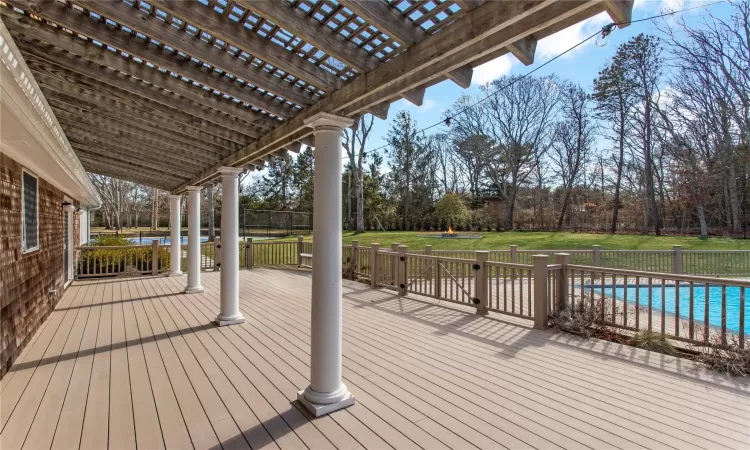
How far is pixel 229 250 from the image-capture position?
4961 millimetres

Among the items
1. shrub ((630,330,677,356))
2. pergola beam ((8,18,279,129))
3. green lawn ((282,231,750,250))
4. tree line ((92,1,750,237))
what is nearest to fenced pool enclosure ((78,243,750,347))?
shrub ((630,330,677,356))

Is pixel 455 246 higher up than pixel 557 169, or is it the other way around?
pixel 557 169

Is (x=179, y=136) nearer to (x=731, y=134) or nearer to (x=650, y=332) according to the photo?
(x=650, y=332)

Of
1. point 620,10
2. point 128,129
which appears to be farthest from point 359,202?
point 620,10

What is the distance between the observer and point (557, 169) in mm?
25734

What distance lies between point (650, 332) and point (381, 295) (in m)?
3.92

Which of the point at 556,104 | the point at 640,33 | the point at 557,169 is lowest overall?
the point at 557,169

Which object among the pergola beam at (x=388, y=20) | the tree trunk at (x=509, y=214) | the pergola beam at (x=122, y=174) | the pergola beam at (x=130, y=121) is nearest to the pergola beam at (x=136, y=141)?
the pergola beam at (x=130, y=121)

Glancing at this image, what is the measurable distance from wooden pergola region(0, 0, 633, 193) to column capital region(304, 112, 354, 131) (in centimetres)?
5

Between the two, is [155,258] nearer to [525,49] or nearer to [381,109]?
[381,109]

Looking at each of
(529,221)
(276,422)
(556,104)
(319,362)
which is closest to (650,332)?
(319,362)

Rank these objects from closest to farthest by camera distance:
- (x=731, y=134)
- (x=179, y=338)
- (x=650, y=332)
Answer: (x=650, y=332) → (x=179, y=338) → (x=731, y=134)

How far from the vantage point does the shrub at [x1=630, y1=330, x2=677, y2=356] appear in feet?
11.8

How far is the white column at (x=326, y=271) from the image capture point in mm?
2609
